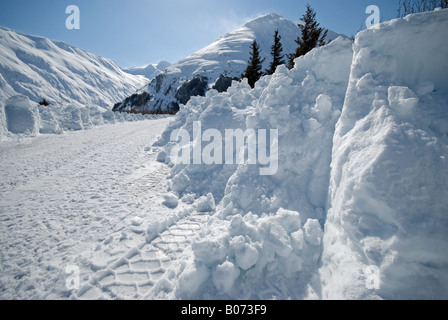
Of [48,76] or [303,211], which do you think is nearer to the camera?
[303,211]

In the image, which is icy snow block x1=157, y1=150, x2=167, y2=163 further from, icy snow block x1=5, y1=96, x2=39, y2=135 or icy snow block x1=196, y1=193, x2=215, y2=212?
icy snow block x1=5, y1=96, x2=39, y2=135

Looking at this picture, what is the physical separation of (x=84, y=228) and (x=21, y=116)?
36.3 ft

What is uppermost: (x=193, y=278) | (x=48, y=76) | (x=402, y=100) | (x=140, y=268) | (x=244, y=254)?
(x=48, y=76)

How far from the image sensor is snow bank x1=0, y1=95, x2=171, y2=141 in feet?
31.6

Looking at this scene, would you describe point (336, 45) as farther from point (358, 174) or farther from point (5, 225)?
point (5, 225)

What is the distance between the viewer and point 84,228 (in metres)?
3.27

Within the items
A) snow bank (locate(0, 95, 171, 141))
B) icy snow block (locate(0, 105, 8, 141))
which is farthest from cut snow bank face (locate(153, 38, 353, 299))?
snow bank (locate(0, 95, 171, 141))

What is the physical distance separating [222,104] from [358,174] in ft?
16.5

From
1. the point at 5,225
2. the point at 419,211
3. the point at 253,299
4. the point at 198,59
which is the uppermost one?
the point at 198,59

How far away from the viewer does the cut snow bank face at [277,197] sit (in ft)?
7.17

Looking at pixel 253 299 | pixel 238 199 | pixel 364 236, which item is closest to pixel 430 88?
pixel 364 236

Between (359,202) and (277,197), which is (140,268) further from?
(359,202)

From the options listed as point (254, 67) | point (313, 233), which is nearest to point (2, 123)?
point (313, 233)

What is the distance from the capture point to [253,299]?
2.08 meters
